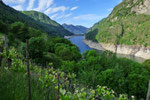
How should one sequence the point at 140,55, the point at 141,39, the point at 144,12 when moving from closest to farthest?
the point at 140,55 → the point at 141,39 → the point at 144,12

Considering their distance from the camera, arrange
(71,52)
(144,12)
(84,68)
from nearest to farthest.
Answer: (84,68) < (71,52) < (144,12)

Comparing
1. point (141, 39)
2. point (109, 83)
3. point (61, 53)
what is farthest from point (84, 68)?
point (141, 39)

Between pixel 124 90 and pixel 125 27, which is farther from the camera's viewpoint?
pixel 125 27

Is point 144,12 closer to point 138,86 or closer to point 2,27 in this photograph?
point 138,86

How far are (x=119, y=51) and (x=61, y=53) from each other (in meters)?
95.2

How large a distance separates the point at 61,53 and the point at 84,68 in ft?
45.8

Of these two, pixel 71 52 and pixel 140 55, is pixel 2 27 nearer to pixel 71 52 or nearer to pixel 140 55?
pixel 71 52

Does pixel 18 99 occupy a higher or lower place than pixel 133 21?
lower

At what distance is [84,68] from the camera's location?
41.8 meters

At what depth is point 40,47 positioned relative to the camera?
3547 centimetres

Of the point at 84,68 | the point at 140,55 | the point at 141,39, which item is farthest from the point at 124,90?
the point at 141,39

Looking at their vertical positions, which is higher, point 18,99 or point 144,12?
point 144,12

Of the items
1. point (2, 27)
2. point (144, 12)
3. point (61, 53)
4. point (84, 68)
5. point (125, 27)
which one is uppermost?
point (144, 12)

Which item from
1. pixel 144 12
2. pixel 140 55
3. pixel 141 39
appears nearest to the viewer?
pixel 140 55
